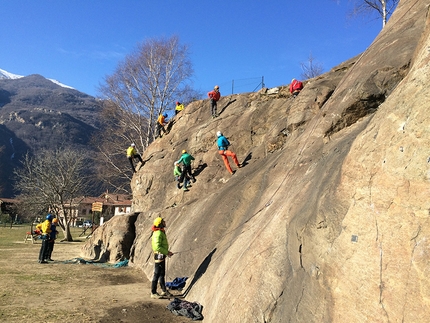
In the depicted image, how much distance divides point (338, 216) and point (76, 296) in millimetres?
7616

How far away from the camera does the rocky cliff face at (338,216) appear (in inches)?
167

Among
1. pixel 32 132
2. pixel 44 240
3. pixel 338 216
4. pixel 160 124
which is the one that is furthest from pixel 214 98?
pixel 32 132

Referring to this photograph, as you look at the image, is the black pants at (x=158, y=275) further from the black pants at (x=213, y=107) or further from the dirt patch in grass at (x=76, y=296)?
the black pants at (x=213, y=107)

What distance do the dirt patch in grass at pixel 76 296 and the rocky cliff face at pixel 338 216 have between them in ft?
3.62

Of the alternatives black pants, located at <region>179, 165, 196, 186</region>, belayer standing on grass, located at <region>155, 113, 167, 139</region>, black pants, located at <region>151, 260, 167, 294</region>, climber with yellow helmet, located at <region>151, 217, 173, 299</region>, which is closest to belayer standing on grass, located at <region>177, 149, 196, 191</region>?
black pants, located at <region>179, 165, 196, 186</region>

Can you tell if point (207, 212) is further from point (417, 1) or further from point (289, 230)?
point (417, 1)

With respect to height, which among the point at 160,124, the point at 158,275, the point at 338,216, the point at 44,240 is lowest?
the point at 44,240

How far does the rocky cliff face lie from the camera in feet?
13.9

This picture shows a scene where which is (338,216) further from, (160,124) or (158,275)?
(160,124)

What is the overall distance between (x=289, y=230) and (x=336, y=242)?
130 cm

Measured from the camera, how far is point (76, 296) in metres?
9.53

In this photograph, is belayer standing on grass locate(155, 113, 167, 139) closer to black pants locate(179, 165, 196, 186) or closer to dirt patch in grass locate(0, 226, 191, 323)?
black pants locate(179, 165, 196, 186)

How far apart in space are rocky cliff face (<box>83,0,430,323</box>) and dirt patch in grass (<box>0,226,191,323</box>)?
1103 millimetres

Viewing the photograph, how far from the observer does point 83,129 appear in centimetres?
14738
